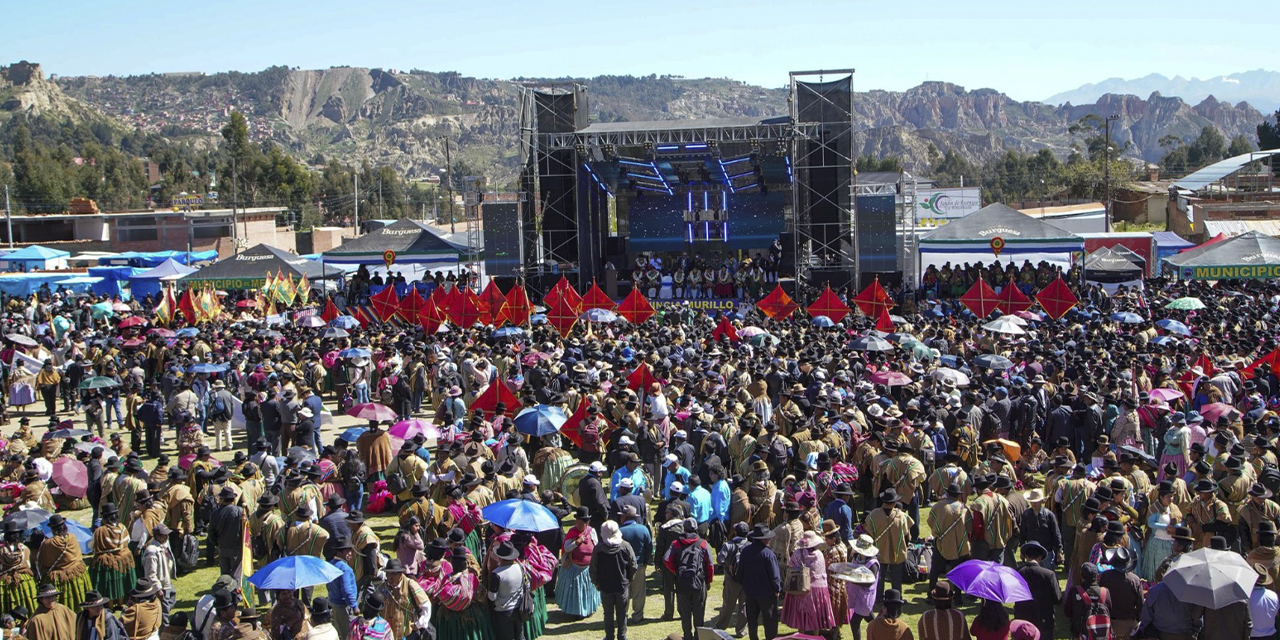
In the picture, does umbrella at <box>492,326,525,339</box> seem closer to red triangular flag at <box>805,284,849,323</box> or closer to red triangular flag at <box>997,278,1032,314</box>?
red triangular flag at <box>805,284,849,323</box>

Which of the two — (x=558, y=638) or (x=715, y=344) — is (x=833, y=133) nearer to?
(x=715, y=344)

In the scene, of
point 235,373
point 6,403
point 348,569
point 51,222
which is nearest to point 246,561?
point 348,569

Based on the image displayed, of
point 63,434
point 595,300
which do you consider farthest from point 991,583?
point 595,300

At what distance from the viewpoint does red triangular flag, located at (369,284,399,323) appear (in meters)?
23.7

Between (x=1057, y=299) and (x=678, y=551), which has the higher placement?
(x=1057, y=299)

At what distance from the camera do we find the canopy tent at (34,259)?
37.1 meters

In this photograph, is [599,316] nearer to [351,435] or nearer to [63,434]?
[351,435]

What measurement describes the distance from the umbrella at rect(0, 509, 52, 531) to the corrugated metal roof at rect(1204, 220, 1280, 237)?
45694mm

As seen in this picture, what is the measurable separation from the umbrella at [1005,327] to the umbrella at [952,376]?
12.8 feet

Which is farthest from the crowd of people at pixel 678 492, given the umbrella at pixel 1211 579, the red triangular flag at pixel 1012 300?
the red triangular flag at pixel 1012 300

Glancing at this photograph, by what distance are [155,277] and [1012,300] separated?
23437mm

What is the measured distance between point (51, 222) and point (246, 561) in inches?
2415

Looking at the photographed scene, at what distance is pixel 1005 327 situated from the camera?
18.6 metres

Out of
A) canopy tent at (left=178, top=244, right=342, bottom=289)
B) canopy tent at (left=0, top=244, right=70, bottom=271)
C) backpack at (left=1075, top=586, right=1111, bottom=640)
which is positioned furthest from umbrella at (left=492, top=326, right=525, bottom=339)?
canopy tent at (left=0, top=244, right=70, bottom=271)
